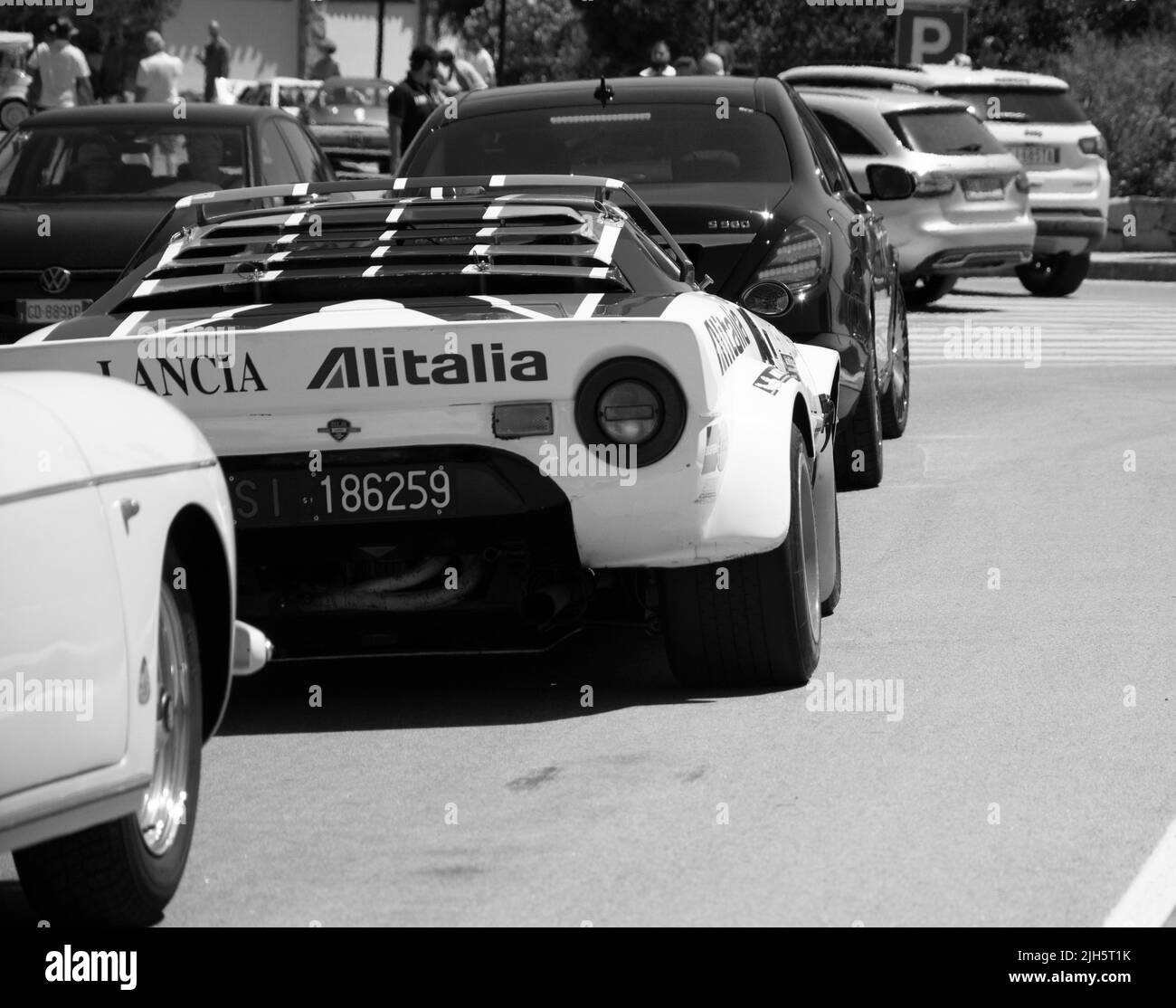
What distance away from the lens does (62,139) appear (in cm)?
1306

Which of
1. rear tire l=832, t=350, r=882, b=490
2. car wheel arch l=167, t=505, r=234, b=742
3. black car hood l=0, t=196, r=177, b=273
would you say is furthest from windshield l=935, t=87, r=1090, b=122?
car wheel arch l=167, t=505, r=234, b=742

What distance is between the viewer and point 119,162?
12.8 meters

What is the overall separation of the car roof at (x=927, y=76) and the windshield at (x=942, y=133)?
7.34 feet

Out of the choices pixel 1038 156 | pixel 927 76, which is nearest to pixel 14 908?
pixel 927 76

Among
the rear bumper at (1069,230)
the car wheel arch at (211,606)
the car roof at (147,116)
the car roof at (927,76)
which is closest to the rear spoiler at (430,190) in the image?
the car wheel arch at (211,606)

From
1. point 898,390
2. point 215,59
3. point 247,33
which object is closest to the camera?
point 898,390

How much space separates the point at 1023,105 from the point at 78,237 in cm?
1122

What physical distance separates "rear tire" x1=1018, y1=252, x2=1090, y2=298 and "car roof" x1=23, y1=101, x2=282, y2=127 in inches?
369

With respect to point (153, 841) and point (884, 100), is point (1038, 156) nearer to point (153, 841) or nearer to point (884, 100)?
point (884, 100)

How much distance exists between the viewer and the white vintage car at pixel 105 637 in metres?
3.64

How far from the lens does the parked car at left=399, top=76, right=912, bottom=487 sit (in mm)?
8555

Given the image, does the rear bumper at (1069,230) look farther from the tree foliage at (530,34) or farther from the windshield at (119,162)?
the tree foliage at (530,34)

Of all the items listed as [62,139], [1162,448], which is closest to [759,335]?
[1162,448]
